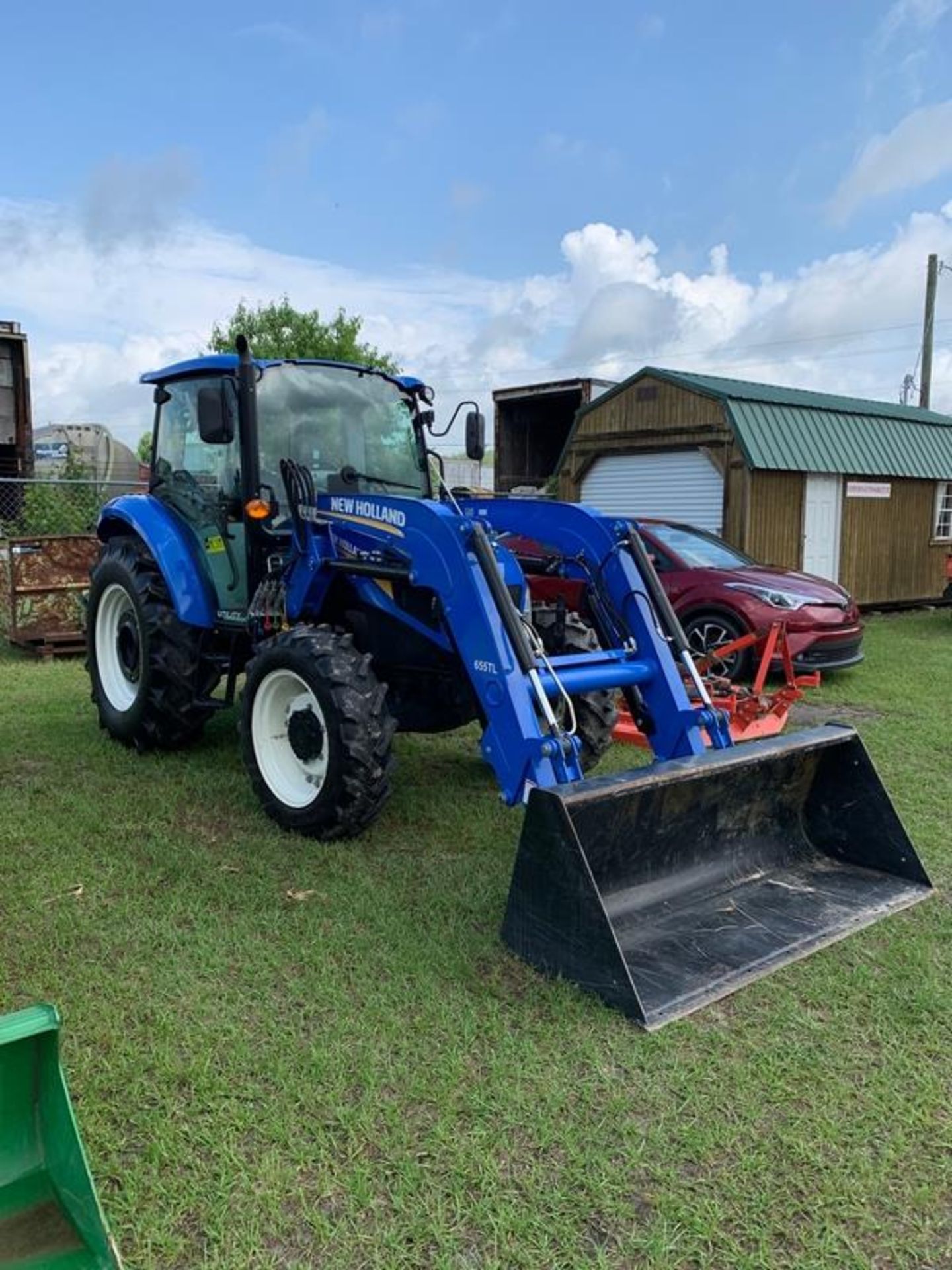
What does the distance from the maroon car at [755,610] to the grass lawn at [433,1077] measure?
4.23 m

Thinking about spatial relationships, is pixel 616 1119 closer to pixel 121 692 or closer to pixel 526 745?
pixel 526 745

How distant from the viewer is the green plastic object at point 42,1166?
191 cm

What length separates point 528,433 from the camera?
21.7m

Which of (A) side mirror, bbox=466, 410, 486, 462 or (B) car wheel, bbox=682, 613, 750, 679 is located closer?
(A) side mirror, bbox=466, 410, 486, 462

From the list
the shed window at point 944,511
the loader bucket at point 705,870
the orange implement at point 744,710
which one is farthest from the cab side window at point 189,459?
the shed window at point 944,511

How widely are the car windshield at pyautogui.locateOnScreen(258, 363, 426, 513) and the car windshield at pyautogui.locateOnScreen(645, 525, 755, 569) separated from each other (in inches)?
163

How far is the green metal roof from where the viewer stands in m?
13.0

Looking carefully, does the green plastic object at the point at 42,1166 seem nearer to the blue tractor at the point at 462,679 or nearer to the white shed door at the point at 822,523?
the blue tractor at the point at 462,679

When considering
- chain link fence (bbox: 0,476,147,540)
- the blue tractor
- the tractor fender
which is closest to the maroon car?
the blue tractor

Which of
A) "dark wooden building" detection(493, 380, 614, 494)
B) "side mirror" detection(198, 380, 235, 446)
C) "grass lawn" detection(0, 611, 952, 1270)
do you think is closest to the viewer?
"grass lawn" detection(0, 611, 952, 1270)

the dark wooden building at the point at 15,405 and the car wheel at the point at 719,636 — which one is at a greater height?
the dark wooden building at the point at 15,405

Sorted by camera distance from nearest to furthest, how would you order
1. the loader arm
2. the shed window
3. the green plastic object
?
the green plastic object, the loader arm, the shed window

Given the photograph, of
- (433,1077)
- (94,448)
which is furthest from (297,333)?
(433,1077)

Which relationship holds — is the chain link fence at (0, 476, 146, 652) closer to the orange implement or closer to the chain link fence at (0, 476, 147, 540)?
the chain link fence at (0, 476, 147, 540)
